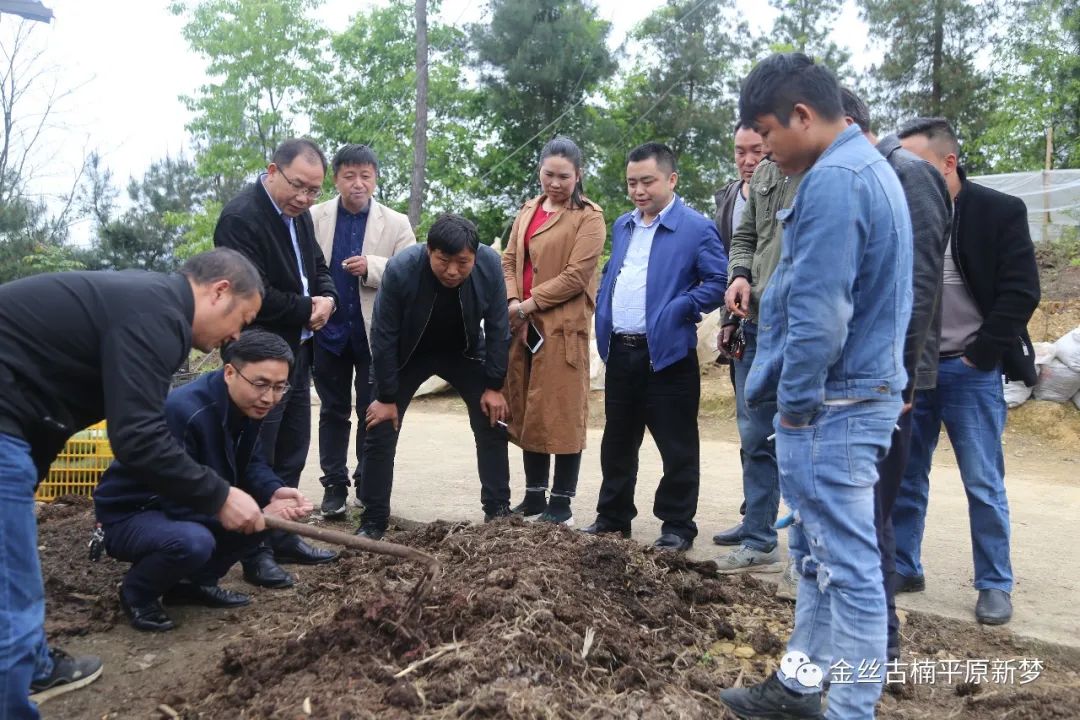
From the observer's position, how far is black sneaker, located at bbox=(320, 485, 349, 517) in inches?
208

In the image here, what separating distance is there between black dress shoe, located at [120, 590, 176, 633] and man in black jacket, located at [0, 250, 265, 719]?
3.29 feet

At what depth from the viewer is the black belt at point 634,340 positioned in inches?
183

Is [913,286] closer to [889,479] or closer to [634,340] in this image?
[889,479]

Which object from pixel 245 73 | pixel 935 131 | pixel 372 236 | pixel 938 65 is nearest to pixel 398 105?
pixel 245 73

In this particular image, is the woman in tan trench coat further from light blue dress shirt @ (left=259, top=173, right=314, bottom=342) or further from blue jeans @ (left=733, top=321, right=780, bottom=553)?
Answer: light blue dress shirt @ (left=259, top=173, right=314, bottom=342)

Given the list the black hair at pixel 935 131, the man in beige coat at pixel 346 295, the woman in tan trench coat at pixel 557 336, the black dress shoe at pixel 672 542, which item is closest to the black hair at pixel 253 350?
the man in beige coat at pixel 346 295

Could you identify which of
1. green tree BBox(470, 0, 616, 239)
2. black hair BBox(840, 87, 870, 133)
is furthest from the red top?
green tree BBox(470, 0, 616, 239)

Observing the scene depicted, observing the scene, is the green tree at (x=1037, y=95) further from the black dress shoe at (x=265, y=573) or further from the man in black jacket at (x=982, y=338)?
the black dress shoe at (x=265, y=573)

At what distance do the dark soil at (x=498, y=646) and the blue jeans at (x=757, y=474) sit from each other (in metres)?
0.40

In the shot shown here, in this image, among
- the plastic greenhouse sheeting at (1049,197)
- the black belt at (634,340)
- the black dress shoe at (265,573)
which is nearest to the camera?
the black dress shoe at (265,573)

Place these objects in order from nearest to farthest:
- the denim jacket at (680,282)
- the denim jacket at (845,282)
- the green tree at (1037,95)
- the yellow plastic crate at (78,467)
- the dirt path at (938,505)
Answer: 1. the denim jacket at (845,282)
2. the dirt path at (938,505)
3. the denim jacket at (680,282)
4. the yellow plastic crate at (78,467)
5. the green tree at (1037,95)

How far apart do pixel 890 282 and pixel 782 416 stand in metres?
0.48

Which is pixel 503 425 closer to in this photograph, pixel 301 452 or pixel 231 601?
pixel 301 452

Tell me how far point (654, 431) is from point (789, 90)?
2.36m
